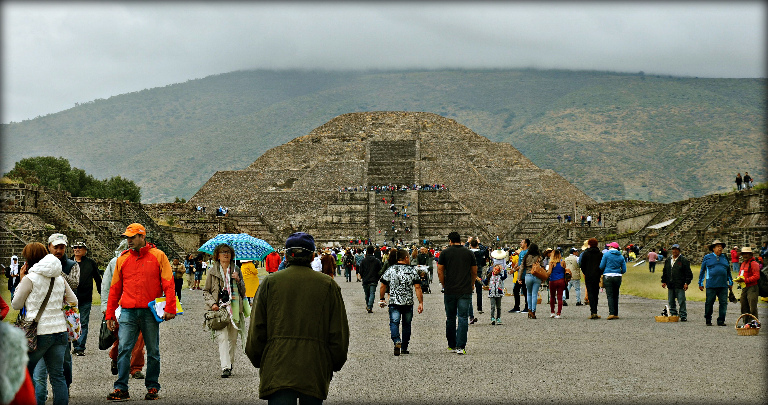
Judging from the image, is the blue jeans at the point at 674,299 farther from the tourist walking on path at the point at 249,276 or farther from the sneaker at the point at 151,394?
the sneaker at the point at 151,394

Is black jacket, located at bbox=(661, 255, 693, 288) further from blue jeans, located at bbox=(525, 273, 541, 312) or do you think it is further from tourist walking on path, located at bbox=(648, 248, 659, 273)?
tourist walking on path, located at bbox=(648, 248, 659, 273)

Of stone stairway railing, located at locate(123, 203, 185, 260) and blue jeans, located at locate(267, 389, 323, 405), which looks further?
stone stairway railing, located at locate(123, 203, 185, 260)

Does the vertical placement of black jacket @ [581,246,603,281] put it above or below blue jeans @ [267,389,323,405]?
above

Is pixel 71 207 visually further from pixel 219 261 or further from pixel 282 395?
pixel 282 395

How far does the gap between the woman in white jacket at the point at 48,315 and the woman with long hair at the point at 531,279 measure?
11.7 meters

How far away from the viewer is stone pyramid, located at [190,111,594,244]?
6681cm

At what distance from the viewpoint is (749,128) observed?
17825 centimetres

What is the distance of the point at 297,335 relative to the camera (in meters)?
5.96

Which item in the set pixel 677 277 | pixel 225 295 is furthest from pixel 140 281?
pixel 677 277

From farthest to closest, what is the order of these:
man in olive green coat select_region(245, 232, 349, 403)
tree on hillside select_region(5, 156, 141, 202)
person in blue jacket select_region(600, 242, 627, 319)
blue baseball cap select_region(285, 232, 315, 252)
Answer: tree on hillside select_region(5, 156, 141, 202) < person in blue jacket select_region(600, 242, 627, 319) < blue baseball cap select_region(285, 232, 315, 252) < man in olive green coat select_region(245, 232, 349, 403)

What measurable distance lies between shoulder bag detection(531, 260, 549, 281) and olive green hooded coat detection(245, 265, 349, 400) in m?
12.6

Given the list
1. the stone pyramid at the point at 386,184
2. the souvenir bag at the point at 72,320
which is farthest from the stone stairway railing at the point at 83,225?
the souvenir bag at the point at 72,320

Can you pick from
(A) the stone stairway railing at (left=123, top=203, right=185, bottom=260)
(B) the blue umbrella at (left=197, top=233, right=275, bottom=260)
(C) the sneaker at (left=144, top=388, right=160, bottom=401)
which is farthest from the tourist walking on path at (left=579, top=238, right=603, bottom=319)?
(A) the stone stairway railing at (left=123, top=203, right=185, bottom=260)

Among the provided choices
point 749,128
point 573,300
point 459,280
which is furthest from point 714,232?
point 749,128
